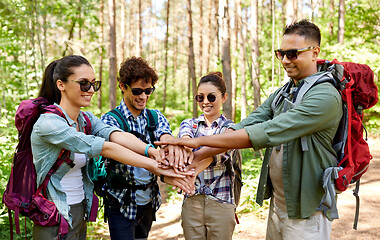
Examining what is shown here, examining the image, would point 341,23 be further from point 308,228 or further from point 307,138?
point 308,228

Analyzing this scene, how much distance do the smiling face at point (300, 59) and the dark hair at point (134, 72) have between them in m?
1.28

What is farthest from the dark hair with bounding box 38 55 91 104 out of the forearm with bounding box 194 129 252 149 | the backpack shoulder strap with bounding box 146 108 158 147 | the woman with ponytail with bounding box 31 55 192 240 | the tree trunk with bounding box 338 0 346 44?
the tree trunk with bounding box 338 0 346 44

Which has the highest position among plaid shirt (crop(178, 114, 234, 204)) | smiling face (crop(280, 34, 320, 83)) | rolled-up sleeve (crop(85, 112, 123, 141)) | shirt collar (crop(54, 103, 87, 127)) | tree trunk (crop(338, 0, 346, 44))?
tree trunk (crop(338, 0, 346, 44))

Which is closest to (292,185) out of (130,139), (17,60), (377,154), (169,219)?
(130,139)

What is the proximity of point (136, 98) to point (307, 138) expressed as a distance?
1.57 metres

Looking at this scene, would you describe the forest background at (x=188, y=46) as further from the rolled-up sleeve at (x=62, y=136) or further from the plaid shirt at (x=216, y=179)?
the plaid shirt at (x=216, y=179)

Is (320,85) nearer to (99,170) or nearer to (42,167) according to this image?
(99,170)

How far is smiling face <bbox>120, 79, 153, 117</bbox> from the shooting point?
302 centimetres

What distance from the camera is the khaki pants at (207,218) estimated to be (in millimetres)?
3064

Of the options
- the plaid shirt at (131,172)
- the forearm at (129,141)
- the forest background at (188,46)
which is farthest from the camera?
the forest background at (188,46)

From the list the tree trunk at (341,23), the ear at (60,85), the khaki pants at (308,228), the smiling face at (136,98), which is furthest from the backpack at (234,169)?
the tree trunk at (341,23)

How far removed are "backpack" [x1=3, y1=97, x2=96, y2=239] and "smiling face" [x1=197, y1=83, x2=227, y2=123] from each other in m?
1.44

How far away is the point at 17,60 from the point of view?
7887 mm

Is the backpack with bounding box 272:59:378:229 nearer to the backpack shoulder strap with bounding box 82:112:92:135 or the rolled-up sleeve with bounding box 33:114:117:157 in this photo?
the rolled-up sleeve with bounding box 33:114:117:157
